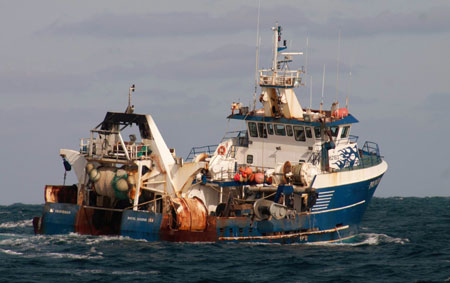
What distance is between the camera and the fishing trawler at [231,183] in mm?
41281

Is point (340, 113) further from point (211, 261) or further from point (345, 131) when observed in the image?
point (211, 261)

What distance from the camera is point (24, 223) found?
50.6 meters

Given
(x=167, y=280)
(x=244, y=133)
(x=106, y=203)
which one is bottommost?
(x=167, y=280)

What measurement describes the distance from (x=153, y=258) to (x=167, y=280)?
390 centimetres

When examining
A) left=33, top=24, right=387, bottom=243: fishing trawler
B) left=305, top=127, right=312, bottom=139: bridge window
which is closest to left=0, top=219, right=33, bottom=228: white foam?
left=33, top=24, right=387, bottom=243: fishing trawler

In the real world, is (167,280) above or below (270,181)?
below

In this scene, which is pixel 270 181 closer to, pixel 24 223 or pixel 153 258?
pixel 153 258

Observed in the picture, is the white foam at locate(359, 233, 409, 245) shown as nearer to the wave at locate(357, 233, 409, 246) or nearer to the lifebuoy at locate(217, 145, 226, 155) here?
the wave at locate(357, 233, 409, 246)

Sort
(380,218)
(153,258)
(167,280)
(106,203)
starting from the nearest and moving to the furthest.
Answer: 1. (167,280)
2. (153,258)
3. (106,203)
4. (380,218)

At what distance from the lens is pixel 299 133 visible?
46.1m

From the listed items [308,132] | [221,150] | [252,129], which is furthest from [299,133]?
[221,150]

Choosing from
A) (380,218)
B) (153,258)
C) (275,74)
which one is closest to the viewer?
(153,258)

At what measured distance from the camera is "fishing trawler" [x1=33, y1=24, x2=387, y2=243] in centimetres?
4128

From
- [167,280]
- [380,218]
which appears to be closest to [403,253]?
[167,280]
